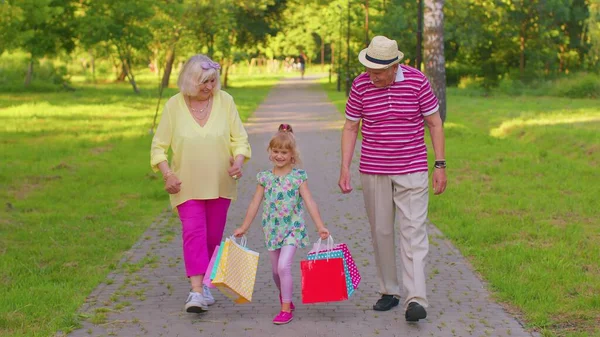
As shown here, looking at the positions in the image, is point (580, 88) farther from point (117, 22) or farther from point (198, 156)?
point (198, 156)

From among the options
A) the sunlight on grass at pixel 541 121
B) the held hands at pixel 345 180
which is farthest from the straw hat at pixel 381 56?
the sunlight on grass at pixel 541 121

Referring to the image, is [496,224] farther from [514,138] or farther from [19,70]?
[19,70]

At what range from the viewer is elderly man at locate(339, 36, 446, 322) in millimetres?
6383

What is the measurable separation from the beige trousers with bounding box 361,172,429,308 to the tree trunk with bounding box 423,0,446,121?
15272 millimetres

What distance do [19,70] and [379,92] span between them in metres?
47.9

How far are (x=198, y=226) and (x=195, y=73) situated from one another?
41.1 inches

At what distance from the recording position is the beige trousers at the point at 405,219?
6.48 m

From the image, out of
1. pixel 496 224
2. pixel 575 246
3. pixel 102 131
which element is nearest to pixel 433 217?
pixel 496 224

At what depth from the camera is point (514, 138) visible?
21.9m

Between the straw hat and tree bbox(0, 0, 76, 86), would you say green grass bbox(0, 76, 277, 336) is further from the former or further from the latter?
tree bbox(0, 0, 76, 86)

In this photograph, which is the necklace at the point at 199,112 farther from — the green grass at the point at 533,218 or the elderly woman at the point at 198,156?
the green grass at the point at 533,218

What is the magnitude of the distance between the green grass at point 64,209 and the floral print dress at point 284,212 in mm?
1399

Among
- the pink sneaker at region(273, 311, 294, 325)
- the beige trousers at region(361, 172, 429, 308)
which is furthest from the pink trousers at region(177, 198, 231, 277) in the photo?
the beige trousers at region(361, 172, 429, 308)

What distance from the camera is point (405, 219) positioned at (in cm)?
656
